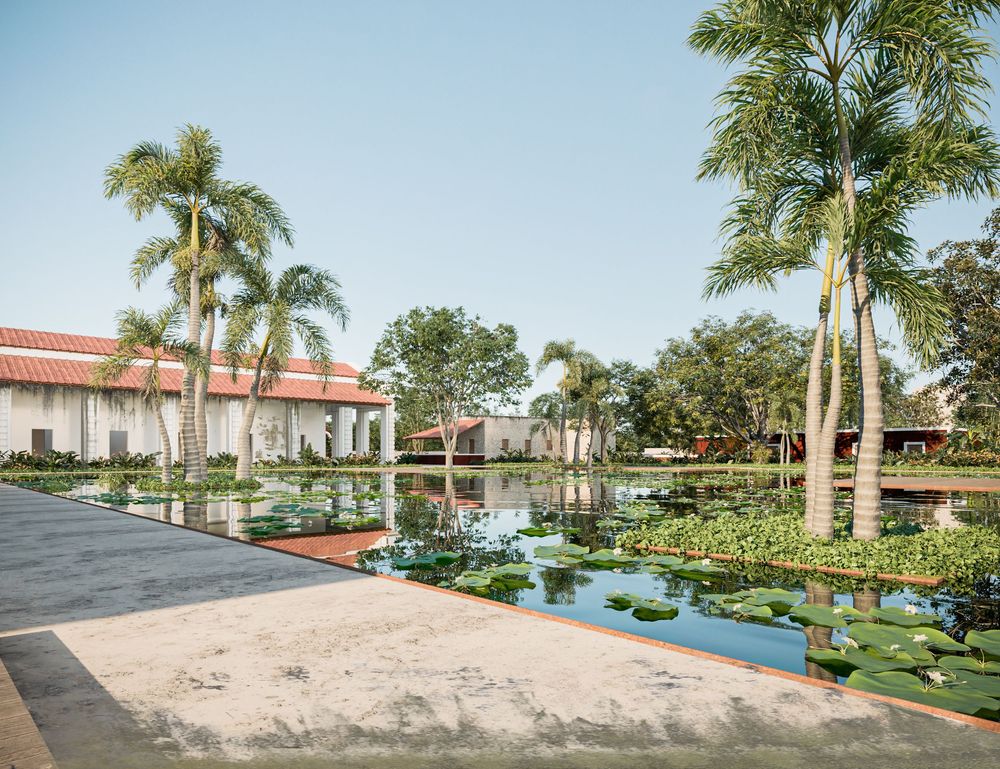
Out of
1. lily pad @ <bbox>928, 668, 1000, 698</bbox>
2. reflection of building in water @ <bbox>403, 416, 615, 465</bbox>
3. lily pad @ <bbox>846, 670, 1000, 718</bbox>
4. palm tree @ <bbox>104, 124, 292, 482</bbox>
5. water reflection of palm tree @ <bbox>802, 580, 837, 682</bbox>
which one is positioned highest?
palm tree @ <bbox>104, 124, 292, 482</bbox>

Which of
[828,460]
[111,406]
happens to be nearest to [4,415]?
[111,406]

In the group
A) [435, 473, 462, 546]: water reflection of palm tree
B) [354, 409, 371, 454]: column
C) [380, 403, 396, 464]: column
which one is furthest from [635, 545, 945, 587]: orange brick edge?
[354, 409, 371, 454]: column

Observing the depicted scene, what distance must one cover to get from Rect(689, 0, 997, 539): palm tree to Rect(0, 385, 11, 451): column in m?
36.2

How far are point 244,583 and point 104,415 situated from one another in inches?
1448

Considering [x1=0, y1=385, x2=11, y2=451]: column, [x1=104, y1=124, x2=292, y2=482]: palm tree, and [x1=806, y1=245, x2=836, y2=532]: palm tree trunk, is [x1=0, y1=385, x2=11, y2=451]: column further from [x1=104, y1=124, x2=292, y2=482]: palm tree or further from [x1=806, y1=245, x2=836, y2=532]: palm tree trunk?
[x1=806, y1=245, x2=836, y2=532]: palm tree trunk

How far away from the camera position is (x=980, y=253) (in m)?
34.7

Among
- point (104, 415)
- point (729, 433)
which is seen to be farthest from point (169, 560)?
point (729, 433)

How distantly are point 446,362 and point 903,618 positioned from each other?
3564 centimetres

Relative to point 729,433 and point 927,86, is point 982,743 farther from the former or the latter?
point 729,433

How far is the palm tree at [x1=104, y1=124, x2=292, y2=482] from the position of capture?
64.7ft

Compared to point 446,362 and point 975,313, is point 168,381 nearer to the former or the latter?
point 446,362

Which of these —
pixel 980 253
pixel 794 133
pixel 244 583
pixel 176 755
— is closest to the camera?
pixel 176 755

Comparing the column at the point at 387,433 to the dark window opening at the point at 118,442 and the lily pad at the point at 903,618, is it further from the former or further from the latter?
the lily pad at the point at 903,618

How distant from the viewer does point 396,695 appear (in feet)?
11.0
